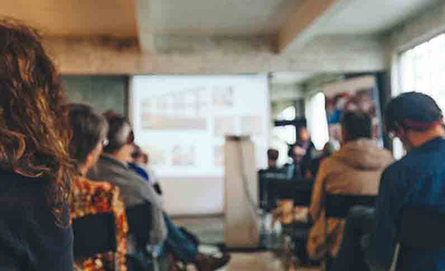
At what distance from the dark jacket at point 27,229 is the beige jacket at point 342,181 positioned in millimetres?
2132

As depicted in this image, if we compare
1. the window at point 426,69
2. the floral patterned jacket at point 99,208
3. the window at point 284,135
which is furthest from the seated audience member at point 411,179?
the window at point 284,135

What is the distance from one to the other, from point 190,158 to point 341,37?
3148mm

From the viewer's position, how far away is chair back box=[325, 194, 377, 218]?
8.39 feet

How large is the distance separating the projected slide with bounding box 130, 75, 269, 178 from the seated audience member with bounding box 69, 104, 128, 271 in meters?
5.27

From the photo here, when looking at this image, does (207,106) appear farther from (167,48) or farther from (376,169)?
(376,169)

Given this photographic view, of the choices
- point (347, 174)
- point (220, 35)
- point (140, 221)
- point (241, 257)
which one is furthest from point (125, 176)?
point (220, 35)

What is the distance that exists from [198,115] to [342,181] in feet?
15.1

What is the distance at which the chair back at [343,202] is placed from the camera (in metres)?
2.56

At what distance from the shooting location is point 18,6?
546 centimetres

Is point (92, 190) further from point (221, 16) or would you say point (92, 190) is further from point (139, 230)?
point (221, 16)

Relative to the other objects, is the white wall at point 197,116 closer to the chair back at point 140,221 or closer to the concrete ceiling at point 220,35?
the concrete ceiling at point 220,35

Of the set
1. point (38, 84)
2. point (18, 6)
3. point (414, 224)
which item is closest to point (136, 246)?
point (414, 224)

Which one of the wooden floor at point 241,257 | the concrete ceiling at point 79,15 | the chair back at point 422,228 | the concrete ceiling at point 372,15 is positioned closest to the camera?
the chair back at point 422,228

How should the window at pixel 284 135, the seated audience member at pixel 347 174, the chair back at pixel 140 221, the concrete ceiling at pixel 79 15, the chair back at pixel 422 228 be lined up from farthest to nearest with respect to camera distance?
the window at pixel 284 135 < the concrete ceiling at pixel 79 15 < the seated audience member at pixel 347 174 < the chair back at pixel 140 221 < the chair back at pixel 422 228
